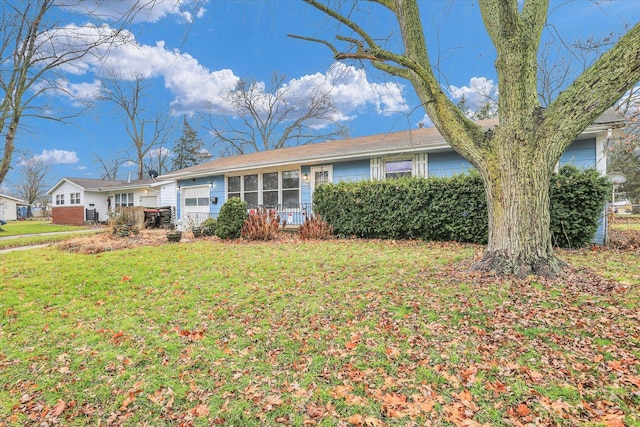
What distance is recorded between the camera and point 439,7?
563 cm

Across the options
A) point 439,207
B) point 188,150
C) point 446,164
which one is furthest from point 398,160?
point 188,150

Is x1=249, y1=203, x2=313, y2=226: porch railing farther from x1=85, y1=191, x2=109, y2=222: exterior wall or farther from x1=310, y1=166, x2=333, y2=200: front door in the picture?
x1=85, y1=191, x2=109, y2=222: exterior wall

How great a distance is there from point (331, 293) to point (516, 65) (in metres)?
4.32

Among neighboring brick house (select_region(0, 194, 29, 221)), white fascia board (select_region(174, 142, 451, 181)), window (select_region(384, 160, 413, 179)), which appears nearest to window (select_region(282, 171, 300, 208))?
white fascia board (select_region(174, 142, 451, 181))

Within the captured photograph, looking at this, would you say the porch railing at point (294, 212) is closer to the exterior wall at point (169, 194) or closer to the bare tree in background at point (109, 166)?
the exterior wall at point (169, 194)

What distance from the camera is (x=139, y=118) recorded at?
30.4 m

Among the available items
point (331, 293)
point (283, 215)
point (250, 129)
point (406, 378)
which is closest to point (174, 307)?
point (331, 293)

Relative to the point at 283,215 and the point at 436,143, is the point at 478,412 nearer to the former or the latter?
the point at 436,143

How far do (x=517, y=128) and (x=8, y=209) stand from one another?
51.1 meters

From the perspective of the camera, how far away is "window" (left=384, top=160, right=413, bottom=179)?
10640mm

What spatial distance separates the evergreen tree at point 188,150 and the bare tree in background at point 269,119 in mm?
8388

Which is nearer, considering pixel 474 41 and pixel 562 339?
pixel 562 339

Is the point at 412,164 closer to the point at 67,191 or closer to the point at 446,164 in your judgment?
the point at 446,164

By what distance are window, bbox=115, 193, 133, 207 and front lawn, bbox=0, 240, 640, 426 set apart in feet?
67.0
